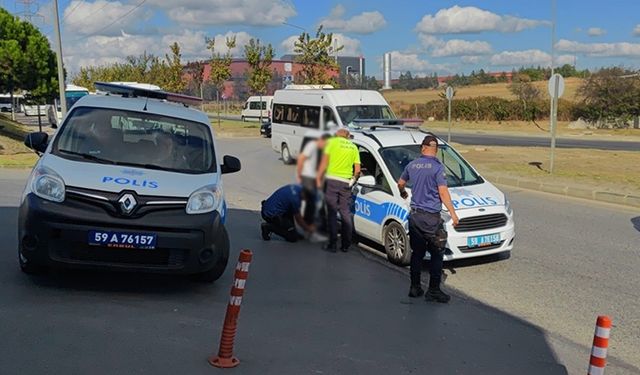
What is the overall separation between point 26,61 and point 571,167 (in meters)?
21.7

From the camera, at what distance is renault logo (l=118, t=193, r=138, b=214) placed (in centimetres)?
532

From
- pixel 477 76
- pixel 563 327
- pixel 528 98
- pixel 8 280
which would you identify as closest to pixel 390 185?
pixel 563 327

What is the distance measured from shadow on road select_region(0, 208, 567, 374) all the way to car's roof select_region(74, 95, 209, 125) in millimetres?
1742

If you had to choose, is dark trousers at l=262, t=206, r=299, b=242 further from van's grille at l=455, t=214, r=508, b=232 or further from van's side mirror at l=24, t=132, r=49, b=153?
van's grille at l=455, t=214, r=508, b=232

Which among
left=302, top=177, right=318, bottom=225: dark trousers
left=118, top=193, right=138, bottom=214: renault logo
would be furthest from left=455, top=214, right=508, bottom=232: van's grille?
left=302, top=177, right=318, bottom=225: dark trousers

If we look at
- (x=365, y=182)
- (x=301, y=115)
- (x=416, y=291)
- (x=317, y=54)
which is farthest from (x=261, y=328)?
(x=317, y=54)

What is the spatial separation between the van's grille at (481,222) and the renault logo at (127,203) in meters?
4.16

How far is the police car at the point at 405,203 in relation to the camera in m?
7.96

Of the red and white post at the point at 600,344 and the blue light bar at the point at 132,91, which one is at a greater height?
the blue light bar at the point at 132,91

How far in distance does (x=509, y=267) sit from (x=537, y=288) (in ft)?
3.09

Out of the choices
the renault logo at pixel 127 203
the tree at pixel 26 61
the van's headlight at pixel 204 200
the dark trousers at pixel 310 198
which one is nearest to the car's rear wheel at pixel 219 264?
the van's headlight at pixel 204 200

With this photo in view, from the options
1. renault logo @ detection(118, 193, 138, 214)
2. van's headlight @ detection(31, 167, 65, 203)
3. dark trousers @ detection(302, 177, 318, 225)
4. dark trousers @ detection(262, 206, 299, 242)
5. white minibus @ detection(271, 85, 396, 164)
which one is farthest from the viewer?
van's headlight @ detection(31, 167, 65, 203)

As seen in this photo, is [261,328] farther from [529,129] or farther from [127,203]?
[529,129]

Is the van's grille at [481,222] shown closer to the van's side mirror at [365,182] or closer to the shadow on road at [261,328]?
the shadow on road at [261,328]
